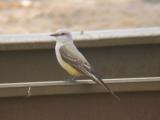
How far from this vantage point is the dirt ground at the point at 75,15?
17.0 meters

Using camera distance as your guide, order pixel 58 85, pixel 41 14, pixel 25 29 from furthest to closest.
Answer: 1. pixel 41 14
2. pixel 25 29
3. pixel 58 85

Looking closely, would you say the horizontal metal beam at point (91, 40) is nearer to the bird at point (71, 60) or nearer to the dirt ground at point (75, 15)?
the bird at point (71, 60)

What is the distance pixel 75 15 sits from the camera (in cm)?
1828

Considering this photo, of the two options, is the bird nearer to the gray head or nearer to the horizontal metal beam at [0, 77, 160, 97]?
the gray head

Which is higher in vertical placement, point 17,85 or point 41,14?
point 41,14

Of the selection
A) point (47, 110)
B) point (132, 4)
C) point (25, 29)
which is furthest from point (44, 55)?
point (132, 4)

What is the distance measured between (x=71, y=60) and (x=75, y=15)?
1104 cm

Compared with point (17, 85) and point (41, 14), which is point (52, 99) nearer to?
point (17, 85)

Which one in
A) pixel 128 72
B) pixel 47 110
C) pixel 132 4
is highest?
pixel 132 4

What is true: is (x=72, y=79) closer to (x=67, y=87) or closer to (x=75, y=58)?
(x=75, y=58)

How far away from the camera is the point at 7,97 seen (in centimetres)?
699

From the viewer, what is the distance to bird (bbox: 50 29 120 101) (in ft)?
23.3

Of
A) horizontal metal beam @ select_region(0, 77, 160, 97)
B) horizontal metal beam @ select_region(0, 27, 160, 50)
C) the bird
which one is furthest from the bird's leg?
horizontal metal beam @ select_region(0, 27, 160, 50)

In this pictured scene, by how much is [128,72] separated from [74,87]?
1871 millimetres
